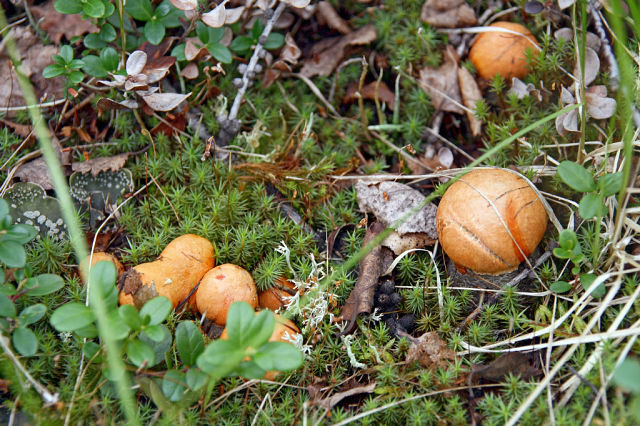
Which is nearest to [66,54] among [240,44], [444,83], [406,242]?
[240,44]

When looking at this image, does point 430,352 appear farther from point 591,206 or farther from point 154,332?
point 154,332

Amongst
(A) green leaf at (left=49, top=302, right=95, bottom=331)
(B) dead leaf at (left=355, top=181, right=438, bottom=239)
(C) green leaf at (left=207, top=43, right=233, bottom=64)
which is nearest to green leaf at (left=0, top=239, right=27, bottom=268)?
(A) green leaf at (left=49, top=302, right=95, bottom=331)

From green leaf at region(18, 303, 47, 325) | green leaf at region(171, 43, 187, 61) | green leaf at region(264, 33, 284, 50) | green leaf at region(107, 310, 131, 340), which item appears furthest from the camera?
green leaf at region(264, 33, 284, 50)

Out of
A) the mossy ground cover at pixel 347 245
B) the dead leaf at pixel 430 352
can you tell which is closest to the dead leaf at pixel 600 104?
the mossy ground cover at pixel 347 245

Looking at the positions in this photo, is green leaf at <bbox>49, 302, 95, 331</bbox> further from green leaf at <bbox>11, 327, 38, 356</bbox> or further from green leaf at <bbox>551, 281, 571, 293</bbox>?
green leaf at <bbox>551, 281, 571, 293</bbox>

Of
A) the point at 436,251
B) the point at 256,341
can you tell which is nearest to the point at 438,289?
the point at 436,251
